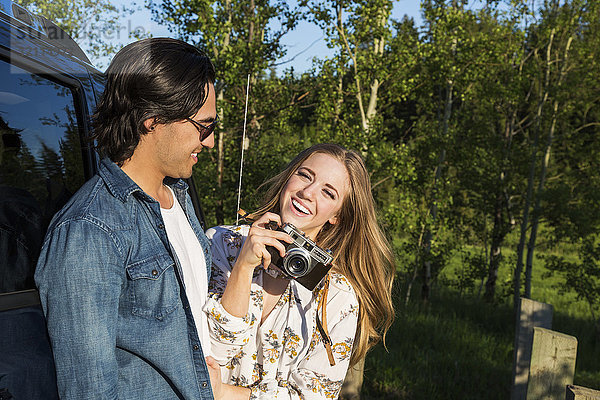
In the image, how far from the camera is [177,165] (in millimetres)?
1686

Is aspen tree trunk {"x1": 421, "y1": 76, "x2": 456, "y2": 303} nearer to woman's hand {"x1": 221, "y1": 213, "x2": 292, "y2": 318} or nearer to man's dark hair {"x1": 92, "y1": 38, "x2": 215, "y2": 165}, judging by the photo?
woman's hand {"x1": 221, "y1": 213, "x2": 292, "y2": 318}

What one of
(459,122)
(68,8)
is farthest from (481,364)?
(68,8)

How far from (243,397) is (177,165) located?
0.94 m

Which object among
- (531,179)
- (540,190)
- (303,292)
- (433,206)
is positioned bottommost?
(303,292)

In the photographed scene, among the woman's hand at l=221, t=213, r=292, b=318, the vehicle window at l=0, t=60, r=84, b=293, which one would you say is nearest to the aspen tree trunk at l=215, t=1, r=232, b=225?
the vehicle window at l=0, t=60, r=84, b=293

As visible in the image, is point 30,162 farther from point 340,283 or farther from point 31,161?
point 340,283

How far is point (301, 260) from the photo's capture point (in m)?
2.03

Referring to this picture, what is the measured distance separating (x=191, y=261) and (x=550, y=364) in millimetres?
2234

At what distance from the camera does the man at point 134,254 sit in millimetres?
1286

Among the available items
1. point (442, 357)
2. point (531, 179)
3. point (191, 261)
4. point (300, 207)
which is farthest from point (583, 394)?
point (531, 179)

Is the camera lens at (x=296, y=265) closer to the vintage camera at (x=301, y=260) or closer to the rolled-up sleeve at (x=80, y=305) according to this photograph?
the vintage camera at (x=301, y=260)

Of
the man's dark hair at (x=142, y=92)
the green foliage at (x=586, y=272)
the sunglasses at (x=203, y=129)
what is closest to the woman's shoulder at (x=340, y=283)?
the sunglasses at (x=203, y=129)

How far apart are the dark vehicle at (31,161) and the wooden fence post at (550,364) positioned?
100 inches

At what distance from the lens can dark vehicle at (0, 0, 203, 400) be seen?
148 cm
